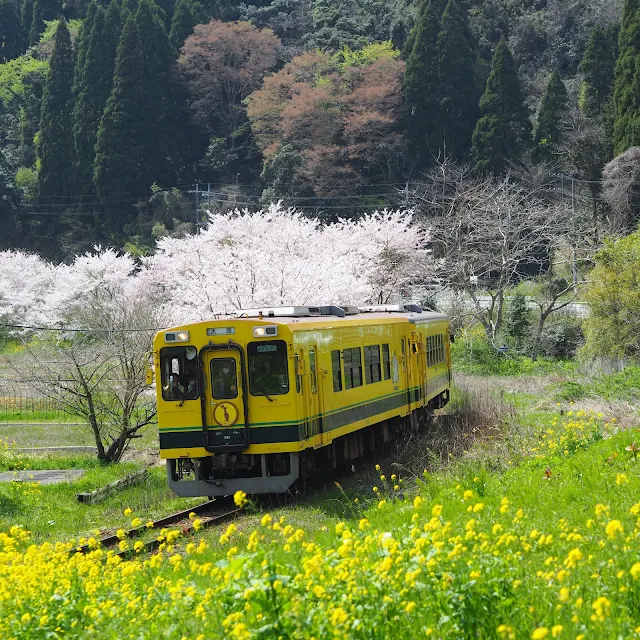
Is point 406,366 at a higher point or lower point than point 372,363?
lower

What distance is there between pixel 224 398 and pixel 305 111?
36.9 m

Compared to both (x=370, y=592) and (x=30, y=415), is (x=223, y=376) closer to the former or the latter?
(x=370, y=592)

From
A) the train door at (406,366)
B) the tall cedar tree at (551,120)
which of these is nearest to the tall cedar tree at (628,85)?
the tall cedar tree at (551,120)

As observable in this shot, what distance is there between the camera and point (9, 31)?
234ft

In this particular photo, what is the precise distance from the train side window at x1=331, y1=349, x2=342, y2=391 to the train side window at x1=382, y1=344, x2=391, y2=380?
2.09m

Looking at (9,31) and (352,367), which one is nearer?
(352,367)

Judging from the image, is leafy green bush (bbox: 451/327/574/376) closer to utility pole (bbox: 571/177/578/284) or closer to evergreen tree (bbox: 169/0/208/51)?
utility pole (bbox: 571/177/578/284)

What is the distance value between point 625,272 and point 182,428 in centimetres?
1439

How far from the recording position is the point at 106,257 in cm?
4088

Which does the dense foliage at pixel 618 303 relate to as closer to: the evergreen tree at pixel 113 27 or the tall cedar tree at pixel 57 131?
the tall cedar tree at pixel 57 131

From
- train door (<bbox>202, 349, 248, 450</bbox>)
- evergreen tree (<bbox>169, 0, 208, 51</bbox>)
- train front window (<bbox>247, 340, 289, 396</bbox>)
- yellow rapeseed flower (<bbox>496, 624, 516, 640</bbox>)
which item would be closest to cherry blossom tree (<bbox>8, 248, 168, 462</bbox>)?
train door (<bbox>202, 349, 248, 450</bbox>)

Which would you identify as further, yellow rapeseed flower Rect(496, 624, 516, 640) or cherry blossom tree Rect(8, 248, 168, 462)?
cherry blossom tree Rect(8, 248, 168, 462)

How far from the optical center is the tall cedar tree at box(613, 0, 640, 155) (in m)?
37.1

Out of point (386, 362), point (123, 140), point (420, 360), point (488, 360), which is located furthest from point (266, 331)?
point (123, 140)
